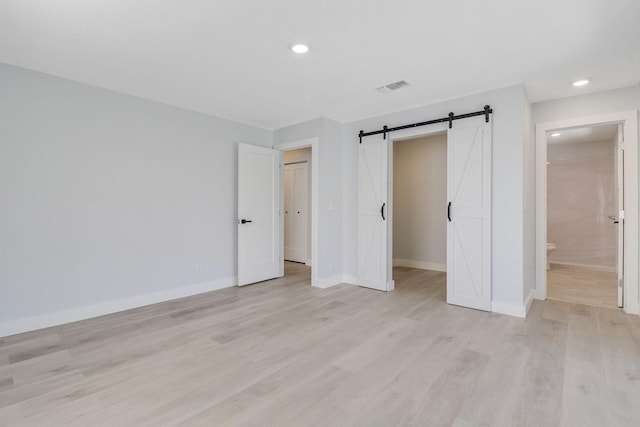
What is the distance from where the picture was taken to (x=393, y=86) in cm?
340

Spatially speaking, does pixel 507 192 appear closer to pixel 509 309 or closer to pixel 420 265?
pixel 509 309

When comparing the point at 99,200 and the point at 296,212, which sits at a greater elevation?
the point at 99,200

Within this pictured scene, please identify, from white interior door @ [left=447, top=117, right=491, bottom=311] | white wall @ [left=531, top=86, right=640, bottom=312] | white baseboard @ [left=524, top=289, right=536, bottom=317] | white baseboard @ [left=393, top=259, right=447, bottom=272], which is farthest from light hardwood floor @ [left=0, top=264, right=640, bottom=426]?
white baseboard @ [left=393, top=259, right=447, bottom=272]

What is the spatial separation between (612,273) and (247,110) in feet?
22.4

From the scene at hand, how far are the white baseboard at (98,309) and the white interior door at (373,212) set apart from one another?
2.13 m

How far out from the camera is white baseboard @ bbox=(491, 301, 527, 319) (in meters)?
A: 3.29

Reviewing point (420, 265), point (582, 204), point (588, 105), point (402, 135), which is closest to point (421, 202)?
point (420, 265)

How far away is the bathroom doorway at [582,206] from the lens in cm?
571

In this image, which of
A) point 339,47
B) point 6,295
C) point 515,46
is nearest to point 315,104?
point 339,47

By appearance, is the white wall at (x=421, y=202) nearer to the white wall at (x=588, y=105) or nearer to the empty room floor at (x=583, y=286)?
the empty room floor at (x=583, y=286)

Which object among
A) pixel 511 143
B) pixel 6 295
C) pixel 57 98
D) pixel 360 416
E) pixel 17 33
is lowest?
pixel 360 416

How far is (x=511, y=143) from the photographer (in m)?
3.34

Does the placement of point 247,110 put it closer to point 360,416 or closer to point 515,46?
point 515,46

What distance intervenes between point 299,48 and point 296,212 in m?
4.28
